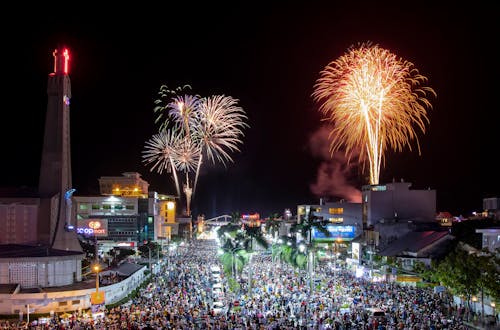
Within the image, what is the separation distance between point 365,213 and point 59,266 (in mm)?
53193

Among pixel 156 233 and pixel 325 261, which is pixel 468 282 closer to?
pixel 325 261

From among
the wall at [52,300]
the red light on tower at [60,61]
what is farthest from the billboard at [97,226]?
the wall at [52,300]

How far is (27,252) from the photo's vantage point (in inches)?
1612

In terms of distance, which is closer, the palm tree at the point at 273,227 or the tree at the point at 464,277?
the tree at the point at 464,277

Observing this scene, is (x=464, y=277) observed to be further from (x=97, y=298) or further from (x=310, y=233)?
(x=310, y=233)

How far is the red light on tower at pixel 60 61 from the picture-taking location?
47.3 meters

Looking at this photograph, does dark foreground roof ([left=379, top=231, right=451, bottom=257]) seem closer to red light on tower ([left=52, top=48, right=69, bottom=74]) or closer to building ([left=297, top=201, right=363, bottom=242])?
building ([left=297, top=201, right=363, bottom=242])

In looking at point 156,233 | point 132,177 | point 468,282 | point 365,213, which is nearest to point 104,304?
point 468,282

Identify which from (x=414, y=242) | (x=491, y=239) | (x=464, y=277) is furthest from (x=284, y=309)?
(x=414, y=242)

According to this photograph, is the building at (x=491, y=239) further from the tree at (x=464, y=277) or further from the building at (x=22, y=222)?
the building at (x=22, y=222)

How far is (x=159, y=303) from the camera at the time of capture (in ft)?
113

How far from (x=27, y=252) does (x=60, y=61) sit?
15.6 metres

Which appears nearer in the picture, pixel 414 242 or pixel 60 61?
pixel 60 61

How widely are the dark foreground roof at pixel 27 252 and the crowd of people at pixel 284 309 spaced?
7012mm
